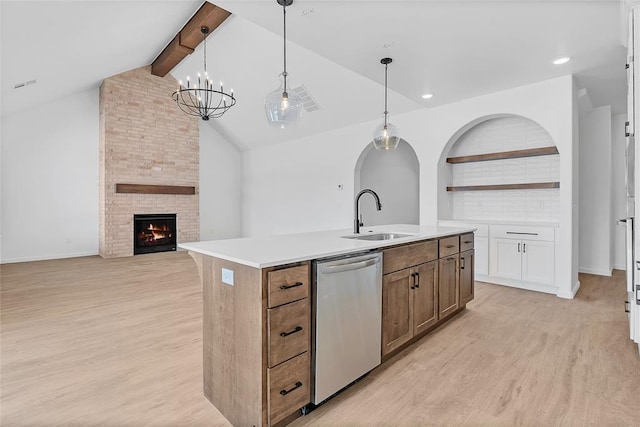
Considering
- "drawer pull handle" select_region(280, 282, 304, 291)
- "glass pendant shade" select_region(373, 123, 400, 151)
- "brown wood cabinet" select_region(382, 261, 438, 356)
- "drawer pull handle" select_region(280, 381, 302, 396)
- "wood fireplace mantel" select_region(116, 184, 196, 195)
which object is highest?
"glass pendant shade" select_region(373, 123, 400, 151)

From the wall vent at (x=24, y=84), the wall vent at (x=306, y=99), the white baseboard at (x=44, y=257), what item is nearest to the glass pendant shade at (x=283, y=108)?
the wall vent at (x=306, y=99)

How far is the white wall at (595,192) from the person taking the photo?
511 centimetres

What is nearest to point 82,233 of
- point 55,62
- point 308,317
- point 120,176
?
point 120,176

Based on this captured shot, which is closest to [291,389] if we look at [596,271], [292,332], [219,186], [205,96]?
[292,332]

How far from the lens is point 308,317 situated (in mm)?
1729

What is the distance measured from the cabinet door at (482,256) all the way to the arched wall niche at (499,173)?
629mm

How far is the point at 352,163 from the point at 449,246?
3677 millimetres

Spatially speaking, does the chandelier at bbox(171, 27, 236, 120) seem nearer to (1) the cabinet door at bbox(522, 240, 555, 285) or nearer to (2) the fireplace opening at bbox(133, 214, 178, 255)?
(2) the fireplace opening at bbox(133, 214, 178, 255)

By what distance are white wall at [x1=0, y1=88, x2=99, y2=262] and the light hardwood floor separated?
2.95 m

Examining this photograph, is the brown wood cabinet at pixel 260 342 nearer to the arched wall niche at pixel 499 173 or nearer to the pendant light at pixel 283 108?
the pendant light at pixel 283 108

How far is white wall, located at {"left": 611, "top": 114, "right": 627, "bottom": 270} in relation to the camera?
5488mm

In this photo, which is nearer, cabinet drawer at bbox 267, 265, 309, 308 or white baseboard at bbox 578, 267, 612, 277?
cabinet drawer at bbox 267, 265, 309, 308

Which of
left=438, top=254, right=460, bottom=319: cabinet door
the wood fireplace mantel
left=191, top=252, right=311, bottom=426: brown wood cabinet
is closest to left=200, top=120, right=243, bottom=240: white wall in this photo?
the wood fireplace mantel

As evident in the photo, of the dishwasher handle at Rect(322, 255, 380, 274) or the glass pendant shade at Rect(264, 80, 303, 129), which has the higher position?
A: the glass pendant shade at Rect(264, 80, 303, 129)
